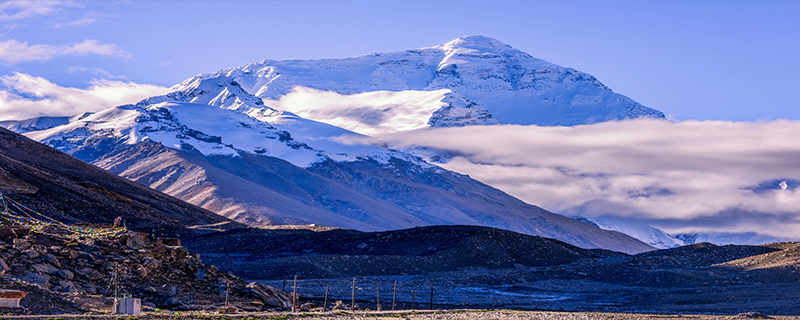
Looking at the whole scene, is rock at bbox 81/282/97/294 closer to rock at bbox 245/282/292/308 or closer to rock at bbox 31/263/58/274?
rock at bbox 31/263/58/274

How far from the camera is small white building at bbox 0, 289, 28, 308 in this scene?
113ft

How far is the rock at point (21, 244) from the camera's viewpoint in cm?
4259

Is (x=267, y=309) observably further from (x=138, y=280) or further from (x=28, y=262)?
(x=28, y=262)

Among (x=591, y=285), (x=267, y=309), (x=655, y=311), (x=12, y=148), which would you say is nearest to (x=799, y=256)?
(x=591, y=285)

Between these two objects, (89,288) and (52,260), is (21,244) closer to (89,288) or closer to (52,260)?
(52,260)

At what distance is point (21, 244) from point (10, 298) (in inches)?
346

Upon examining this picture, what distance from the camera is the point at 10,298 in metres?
34.6

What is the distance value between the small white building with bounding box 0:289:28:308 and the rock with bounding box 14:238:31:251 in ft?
26.6

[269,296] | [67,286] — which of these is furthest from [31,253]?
[269,296]

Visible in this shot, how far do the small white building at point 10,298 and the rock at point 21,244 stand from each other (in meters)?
8.11

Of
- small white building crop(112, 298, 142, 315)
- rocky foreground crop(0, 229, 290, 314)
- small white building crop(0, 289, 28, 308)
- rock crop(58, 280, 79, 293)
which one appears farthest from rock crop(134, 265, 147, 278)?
small white building crop(0, 289, 28, 308)

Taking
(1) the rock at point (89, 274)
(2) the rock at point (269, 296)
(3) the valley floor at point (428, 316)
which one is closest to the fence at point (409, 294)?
(2) the rock at point (269, 296)

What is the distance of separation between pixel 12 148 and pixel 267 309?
380ft

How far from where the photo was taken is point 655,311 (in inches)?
2218
